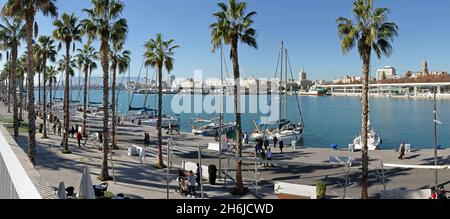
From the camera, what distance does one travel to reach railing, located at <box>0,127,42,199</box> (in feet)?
11.8

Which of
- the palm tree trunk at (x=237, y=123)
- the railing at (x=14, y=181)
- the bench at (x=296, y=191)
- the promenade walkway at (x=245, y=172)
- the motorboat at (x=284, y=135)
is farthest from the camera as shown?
the motorboat at (x=284, y=135)

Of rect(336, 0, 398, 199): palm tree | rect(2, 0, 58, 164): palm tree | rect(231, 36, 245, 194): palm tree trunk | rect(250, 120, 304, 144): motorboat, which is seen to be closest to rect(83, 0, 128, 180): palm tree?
rect(2, 0, 58, 164): palm tree

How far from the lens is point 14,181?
13.4 feet

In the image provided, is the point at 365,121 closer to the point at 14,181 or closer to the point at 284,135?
the point at 14,181

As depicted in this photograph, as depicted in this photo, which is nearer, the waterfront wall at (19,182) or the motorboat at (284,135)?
the waterfront wall at (19,182)

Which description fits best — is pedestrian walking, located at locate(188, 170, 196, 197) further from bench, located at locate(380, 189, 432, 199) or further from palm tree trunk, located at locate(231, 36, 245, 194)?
bench, located at locate(380, 189, 432, 199)

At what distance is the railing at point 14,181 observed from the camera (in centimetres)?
359

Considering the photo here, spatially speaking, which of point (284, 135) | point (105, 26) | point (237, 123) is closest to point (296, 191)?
point (237, 123)

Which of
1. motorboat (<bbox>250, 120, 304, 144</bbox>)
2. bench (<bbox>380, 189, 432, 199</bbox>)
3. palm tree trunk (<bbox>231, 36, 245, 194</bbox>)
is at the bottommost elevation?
motorboat (<bbox>250, 120, 304, 144</bbox>)

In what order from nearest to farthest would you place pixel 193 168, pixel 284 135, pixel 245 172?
pixel 193 168, pixel 245 172, pixel 284 135

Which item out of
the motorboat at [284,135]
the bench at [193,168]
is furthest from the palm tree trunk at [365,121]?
the motorboat at [284,135]

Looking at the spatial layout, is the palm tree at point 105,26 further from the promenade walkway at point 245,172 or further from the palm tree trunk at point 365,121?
the palm tree trunk at point 365,121
